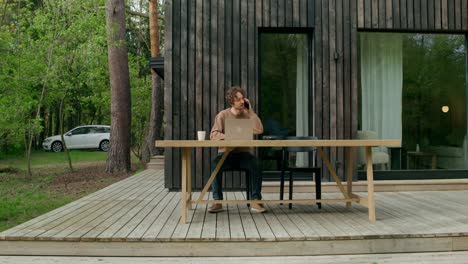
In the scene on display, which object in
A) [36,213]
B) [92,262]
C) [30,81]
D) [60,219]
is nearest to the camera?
[92,262]

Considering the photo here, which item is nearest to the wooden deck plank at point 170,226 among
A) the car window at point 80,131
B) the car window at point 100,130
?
the car window at point 100,130

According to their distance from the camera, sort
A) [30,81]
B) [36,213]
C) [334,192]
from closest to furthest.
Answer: [36,213] < [334,192] < [30,81]

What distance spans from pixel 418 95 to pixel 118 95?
5722 mm

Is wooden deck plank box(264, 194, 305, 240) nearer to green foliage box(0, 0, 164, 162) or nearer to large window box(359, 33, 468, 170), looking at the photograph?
large window box(359, 33, 468, 170)

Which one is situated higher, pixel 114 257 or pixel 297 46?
pixel 297 46

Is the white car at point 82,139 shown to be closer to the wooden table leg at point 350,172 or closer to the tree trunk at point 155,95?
the tree trunk at point 155,95

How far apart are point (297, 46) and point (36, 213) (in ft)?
12.8

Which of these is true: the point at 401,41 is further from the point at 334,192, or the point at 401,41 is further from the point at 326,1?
the point at 334,192

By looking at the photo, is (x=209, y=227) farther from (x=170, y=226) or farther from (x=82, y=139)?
(x=82, y=139)

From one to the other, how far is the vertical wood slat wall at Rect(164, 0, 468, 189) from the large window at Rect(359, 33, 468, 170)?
35 cm

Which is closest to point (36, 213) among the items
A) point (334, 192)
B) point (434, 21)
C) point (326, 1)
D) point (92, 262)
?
point (92, 262)

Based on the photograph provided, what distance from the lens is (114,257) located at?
282cm

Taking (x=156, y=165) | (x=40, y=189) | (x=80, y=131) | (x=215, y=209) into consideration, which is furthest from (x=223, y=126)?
(x=80, y=131)

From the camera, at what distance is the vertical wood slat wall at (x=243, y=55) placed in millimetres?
5258
